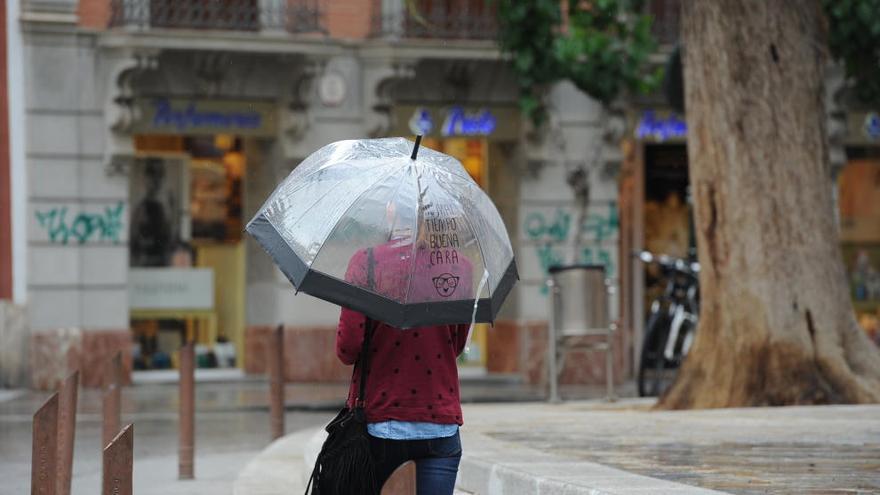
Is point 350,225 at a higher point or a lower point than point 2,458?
higher

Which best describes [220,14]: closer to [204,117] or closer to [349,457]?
[204,117]

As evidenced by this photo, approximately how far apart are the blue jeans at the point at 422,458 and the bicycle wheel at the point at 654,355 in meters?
10.9

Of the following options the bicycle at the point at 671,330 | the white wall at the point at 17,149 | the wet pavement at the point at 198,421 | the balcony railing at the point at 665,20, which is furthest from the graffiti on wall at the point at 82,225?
the bicycle at the point at 671,330

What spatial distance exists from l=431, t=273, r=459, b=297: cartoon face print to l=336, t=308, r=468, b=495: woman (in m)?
0.16

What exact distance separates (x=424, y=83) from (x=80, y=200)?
4984 millimetres

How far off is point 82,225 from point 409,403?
17.3 metres

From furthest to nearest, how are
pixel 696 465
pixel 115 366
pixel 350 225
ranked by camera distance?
pixel 115 366 → pixel 696 465 → pixel 350 225

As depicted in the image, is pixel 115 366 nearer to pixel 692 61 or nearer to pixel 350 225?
pixel 692 61

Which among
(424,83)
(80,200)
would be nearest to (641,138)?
(424,83)

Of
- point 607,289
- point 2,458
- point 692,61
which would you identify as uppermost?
point 692,61

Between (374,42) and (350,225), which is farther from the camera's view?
(374,42)

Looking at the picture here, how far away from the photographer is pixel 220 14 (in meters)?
23.5

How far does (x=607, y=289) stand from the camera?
18.0 m

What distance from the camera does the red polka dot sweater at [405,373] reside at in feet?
20.1
